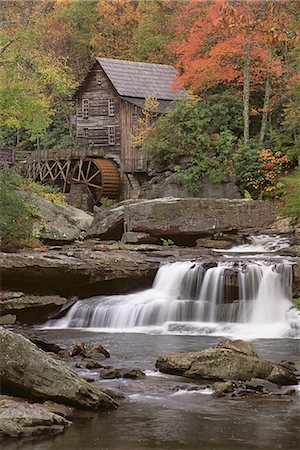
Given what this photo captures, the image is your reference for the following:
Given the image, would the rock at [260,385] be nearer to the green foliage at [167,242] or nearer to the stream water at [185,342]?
the stream water at [185,342]

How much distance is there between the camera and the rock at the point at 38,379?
25.8 feet

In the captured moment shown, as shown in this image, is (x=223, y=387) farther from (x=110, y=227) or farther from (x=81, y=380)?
(x=110, y=227)

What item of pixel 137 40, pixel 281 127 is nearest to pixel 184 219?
pixel 281 127

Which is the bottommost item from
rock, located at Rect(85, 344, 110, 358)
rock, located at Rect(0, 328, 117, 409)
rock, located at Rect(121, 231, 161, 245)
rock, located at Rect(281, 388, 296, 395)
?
rock, located at Rect(85, 344, 110, 358)

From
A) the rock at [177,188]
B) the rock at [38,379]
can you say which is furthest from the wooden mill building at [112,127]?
the rock at [38,379]

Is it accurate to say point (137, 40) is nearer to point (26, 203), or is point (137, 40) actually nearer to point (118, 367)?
point (26, 203)

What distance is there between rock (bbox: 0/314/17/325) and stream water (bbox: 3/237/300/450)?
2.76 feet

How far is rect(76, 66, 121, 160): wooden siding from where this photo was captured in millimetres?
37562

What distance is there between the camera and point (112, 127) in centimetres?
3778

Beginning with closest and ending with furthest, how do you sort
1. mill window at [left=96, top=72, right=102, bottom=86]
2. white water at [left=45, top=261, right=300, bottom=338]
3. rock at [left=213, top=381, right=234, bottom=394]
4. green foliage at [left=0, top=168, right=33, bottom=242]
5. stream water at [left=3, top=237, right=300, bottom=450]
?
stream water at [left=3, top=237, right=300, bottom=450]
rock at [left=213, top=381, right=234, bottom=394]
white water at [left=45, top=261, right=300, bottom=338]
green foliage at [left=0, top=168, right=33, bottom=242]
mill window at [left=96, top=72, right=102, bottom=86]

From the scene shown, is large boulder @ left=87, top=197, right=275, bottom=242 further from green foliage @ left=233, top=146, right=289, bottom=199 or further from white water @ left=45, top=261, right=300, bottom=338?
green foliage @ left=233, top=146, right=289, bottom=199

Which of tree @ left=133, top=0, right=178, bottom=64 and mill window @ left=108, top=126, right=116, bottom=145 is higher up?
tree @ left=133, top=0, right=178, bottom=64

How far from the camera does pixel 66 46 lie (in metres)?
46.1

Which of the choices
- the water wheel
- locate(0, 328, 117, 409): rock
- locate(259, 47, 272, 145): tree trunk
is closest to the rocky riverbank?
locate(0, 328, 117, 409): rock
